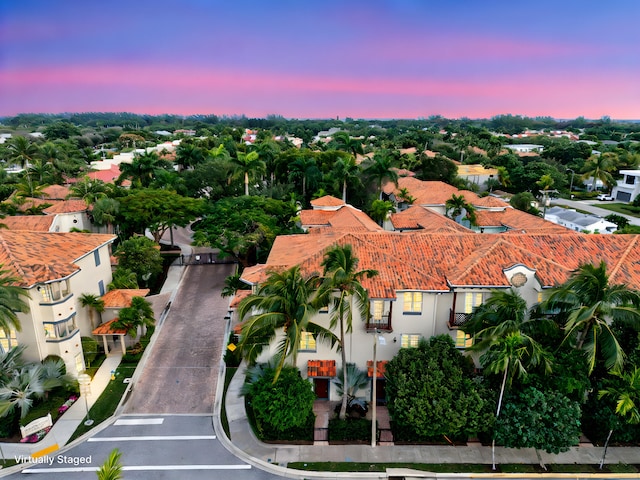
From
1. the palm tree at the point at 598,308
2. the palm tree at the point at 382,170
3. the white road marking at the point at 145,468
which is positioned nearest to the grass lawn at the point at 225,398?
the white road marking at the point at 145,468

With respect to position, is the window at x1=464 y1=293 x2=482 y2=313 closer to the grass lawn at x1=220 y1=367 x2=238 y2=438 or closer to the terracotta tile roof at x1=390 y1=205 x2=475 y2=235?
the grass lawn at x1=220 y1=367 x2=238 y2=438

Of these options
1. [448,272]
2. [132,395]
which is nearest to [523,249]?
[448,272]

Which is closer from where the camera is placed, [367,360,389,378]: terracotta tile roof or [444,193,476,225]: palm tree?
[367,360,389,378]: terracotta tile roof

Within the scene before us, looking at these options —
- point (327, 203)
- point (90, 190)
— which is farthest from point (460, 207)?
point (90, 190)

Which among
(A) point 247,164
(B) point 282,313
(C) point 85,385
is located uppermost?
(A) point 247,164

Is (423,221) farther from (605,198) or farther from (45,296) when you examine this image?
(605,198)

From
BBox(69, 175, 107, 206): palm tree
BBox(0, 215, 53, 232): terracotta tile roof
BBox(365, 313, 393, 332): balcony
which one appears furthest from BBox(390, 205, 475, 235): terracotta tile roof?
BBox(0, 215, 53, 232): terracotta tile roof

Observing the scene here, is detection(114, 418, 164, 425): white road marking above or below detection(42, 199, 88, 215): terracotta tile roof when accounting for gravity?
below
